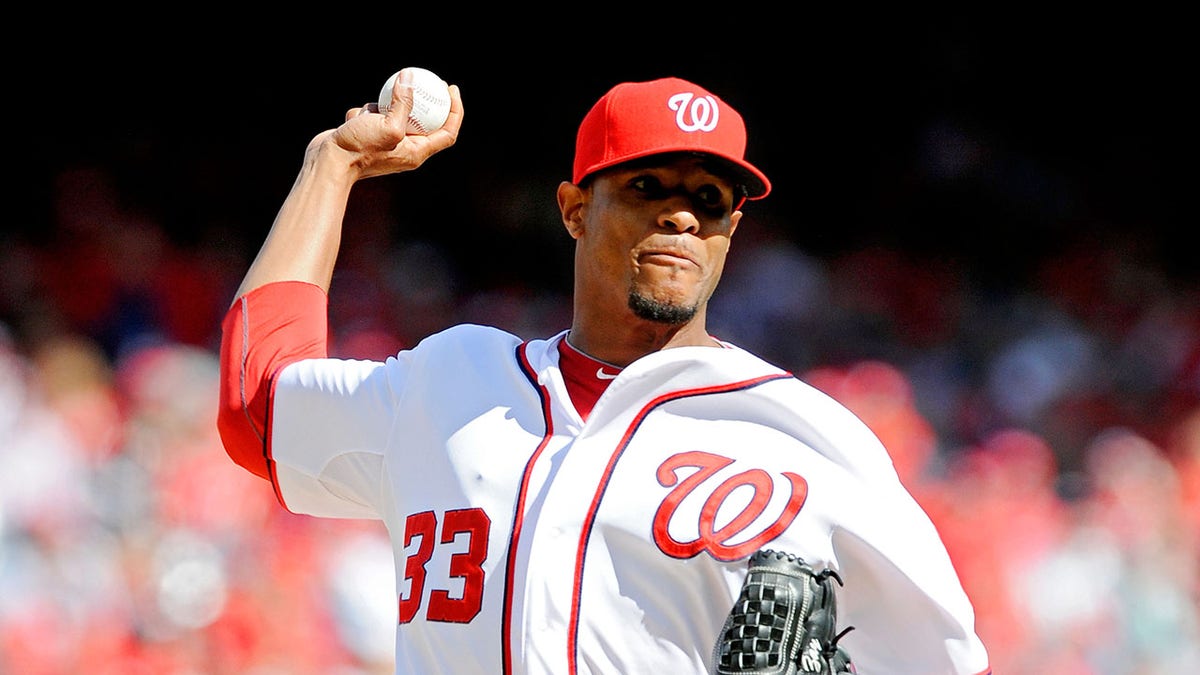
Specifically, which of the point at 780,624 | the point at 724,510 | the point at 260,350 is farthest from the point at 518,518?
the point at 260,350

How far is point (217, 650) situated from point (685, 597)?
2.76m

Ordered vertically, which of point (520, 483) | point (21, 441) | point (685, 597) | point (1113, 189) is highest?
point (1113, 189)

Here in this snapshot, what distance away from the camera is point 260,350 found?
1825 mm

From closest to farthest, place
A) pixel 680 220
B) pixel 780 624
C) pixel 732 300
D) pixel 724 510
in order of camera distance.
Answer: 1. pixel 780 624
2. pixel 724 510
3. pixel 680 220
4. pixel 732 300

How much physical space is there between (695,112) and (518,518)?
513mm

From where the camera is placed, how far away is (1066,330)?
5910mm

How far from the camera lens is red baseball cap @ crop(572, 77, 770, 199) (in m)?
1.68

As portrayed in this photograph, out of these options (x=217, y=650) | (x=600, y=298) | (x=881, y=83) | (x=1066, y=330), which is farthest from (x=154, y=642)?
(x=881, y=83)

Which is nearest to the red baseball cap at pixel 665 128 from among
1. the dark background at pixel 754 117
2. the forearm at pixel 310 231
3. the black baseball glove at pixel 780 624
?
the forearm at pixel 310 231

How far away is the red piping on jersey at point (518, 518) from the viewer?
1.52 metres

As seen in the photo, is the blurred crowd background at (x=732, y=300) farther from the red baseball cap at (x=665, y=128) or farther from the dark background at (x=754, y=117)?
the red baseball cap at (x=665, y=128)

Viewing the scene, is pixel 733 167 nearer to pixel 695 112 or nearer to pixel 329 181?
pixel 695 112

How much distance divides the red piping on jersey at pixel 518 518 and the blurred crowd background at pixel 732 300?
7.99ft

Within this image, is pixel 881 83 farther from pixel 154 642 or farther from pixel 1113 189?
pixel 154 642
